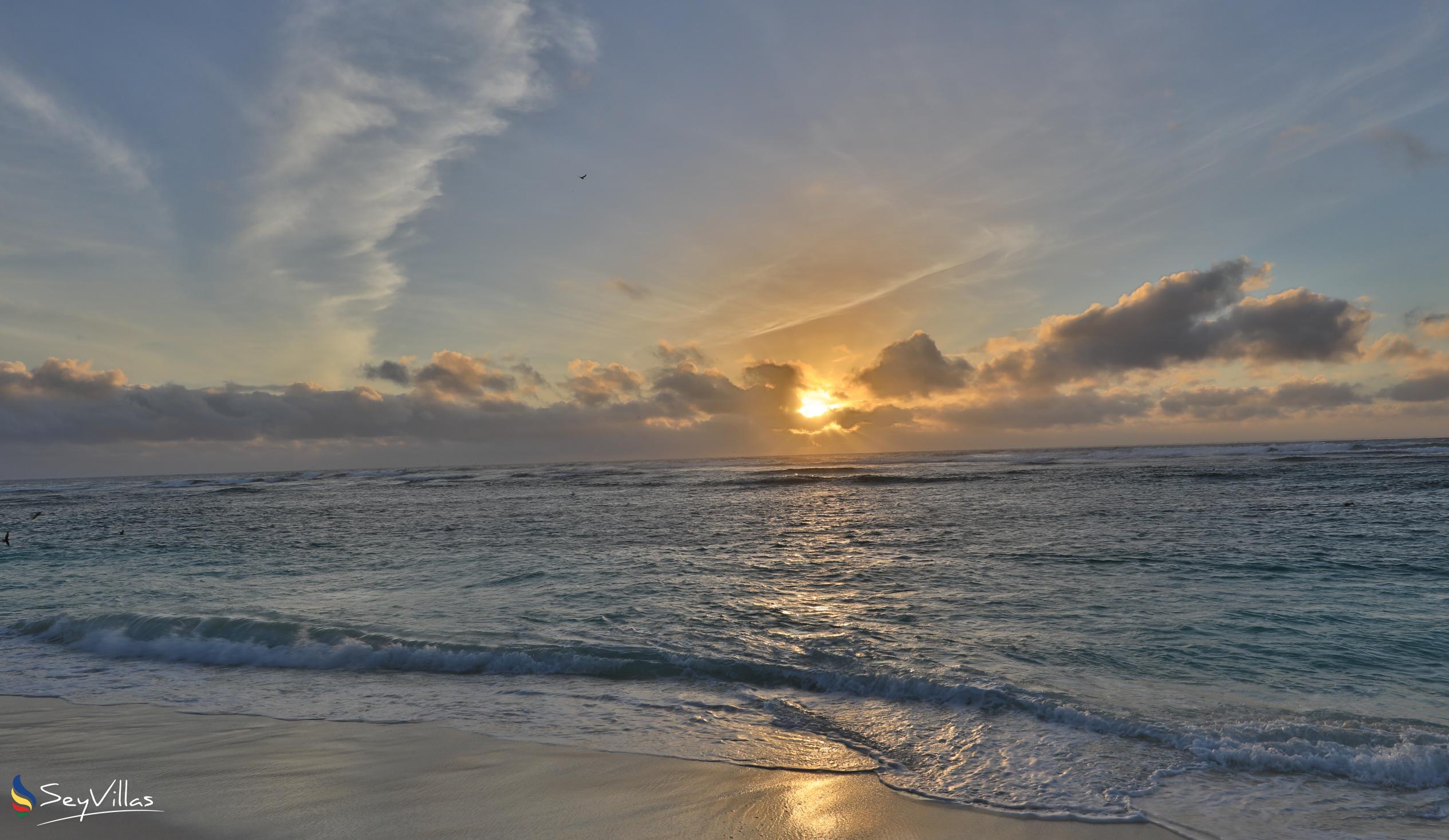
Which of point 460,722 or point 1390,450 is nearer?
point 460,722

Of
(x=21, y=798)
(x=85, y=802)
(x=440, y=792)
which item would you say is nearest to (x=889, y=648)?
(x=440, y=792)

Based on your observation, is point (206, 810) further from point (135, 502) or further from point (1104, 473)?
point (135, 502)

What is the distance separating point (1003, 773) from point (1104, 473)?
69.6 m

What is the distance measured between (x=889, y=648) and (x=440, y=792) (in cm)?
791

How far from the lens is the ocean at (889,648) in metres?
7.74

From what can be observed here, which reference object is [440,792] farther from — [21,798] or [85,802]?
[21,798]

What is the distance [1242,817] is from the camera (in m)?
6.62

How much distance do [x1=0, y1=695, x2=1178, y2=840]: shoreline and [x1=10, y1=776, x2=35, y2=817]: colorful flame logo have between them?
74 mm

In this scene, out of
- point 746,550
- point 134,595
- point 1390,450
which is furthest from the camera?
point 1390,450

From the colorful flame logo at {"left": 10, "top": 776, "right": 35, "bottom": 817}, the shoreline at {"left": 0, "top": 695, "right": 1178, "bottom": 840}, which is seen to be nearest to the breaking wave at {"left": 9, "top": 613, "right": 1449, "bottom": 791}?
the shoreline at {"left": 0, "top": 695, "right": 1178, "bottom": 840}

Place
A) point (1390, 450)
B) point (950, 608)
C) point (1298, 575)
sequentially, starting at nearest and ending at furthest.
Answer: point (950, 608)
point (1298, 575)
point (1390, 450)

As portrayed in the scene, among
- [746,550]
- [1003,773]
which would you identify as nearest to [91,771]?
[1003,773]

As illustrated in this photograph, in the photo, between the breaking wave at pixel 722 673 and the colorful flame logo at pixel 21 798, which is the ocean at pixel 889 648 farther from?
the colorful flame logo at pixel 21 798

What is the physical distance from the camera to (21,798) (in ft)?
22.5
